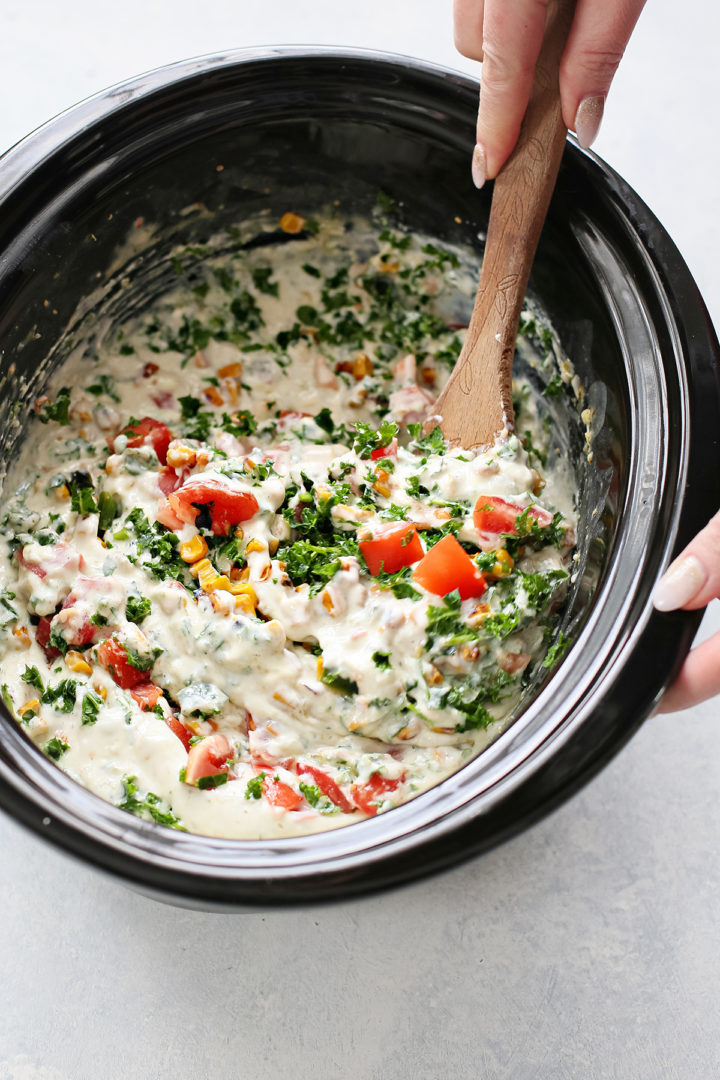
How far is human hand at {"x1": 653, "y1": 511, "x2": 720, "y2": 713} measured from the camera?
59.4 inches

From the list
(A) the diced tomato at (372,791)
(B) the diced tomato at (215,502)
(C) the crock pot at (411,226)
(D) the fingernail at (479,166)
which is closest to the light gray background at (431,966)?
(A) the diced tomato at (372,791)

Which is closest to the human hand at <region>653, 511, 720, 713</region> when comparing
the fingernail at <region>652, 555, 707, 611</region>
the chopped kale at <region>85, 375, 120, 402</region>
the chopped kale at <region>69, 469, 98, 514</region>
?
the fingernail at <region>652, 555, 707, 611</region>

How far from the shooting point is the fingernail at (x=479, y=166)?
1.96m

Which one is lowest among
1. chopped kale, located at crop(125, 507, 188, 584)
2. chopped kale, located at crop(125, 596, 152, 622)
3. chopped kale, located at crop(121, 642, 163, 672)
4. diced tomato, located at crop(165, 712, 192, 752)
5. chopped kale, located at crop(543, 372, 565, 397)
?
diced tomato, located at crop(165, 712, 192, 752)

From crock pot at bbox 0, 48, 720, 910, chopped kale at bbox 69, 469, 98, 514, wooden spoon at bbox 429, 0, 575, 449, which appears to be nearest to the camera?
crock pot at bbox 0, 48, 720, 910

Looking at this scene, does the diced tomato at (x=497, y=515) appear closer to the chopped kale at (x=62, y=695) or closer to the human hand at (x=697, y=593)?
the human hand at (x=697, y=593)

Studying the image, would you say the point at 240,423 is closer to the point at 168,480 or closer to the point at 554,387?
the point at 168,480

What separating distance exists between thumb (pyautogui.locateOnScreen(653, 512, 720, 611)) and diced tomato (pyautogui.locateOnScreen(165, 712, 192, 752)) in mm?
890

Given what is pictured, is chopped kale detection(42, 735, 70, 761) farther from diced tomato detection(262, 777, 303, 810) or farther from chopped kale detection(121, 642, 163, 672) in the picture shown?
diced tomato detection(262, 777, 303, 810)

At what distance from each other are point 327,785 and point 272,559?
467 millimetres

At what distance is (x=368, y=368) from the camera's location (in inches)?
90.7

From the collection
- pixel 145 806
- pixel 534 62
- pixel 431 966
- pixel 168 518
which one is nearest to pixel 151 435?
pixel 168 518

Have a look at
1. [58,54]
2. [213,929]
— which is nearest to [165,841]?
[213,929]

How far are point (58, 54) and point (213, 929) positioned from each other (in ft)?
8.29
